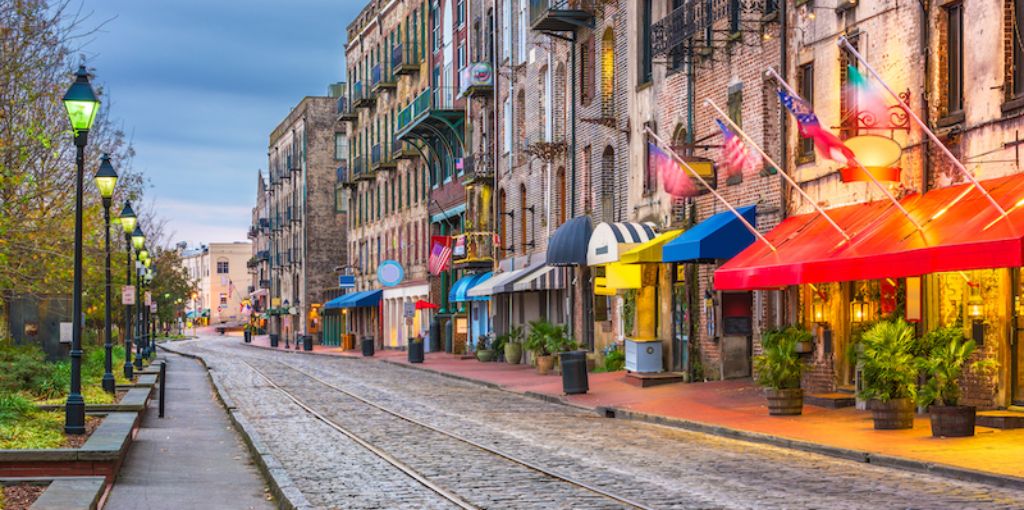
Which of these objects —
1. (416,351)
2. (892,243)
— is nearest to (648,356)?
(892,243)

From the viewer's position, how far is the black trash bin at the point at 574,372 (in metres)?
30.5

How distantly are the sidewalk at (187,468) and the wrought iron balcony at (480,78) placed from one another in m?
28.2

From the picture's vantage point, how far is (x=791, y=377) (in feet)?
76.3

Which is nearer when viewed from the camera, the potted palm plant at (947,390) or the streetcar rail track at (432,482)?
the streetcar rail track at (432,482)

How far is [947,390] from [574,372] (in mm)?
12888

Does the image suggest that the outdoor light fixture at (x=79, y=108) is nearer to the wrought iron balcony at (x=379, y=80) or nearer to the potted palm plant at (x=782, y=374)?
the potted palm plant at (x=782, y=374)

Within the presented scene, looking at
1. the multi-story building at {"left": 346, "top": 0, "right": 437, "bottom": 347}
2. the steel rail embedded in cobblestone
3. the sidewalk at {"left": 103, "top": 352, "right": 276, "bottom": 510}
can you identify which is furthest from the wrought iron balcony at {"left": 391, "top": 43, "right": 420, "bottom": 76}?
the sidewalk at {"left": 103, "top": 352, "right": 276, "bottom": 510}

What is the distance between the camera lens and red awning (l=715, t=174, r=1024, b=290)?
58.6ft

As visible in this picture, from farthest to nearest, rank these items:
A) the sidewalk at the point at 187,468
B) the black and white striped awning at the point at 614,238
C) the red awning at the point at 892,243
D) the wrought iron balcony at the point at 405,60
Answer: the wrought iron balcony at the point at 405,60 → the black and white striped awning at the point at 614,238 → the red awning at the point at 892,243 → the sidewalk at the point at 187,468

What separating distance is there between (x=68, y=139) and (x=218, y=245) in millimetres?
161290

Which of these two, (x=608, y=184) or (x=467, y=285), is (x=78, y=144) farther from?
(x=467, y=285)

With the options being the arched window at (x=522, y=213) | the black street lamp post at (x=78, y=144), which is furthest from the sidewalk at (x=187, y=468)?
the arched window at (x=522, y=213)

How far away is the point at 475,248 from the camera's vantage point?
55.4 meters

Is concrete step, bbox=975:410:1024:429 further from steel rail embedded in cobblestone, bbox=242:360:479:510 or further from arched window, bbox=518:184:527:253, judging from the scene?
arched window, bbox=518:184:527:253
